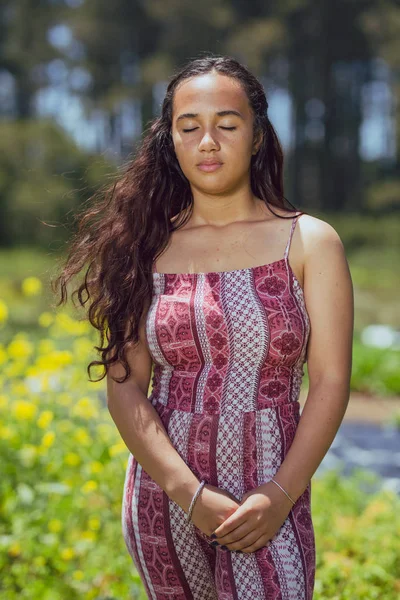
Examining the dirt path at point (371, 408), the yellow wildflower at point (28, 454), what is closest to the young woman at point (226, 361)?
the yellow wildflower at point (28, 454)

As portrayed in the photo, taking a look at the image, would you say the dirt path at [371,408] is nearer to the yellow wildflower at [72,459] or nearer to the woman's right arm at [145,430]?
the yellow wildflower at [72,459]

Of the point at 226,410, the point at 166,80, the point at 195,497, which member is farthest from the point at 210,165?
the point at 166,80

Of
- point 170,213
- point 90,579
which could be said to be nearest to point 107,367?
point 170,213

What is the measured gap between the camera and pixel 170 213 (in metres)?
1.86

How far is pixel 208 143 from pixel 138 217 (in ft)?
0.93

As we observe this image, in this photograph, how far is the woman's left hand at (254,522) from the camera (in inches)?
58.4

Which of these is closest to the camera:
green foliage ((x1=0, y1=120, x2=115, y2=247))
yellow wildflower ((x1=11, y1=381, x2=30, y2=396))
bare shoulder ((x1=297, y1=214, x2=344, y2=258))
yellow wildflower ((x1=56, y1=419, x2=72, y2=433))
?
bare shoulder ((x1=297, y1=214, x2=344, y2=258))

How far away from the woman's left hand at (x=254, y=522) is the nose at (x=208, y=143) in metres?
0.67

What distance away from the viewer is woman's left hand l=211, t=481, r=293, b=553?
1483mm

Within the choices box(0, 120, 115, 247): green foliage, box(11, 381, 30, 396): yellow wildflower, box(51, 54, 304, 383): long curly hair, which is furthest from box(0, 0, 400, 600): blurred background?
box(51, 54, 304, 383): long curly hair

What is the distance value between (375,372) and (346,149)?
11125mm

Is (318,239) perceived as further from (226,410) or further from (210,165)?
(226,410)

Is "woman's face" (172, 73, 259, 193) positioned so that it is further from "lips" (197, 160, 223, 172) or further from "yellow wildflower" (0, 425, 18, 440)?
"yellow wildflower" (0, 425, 18, 440)

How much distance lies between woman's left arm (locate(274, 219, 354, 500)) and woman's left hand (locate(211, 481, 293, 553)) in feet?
0.22
